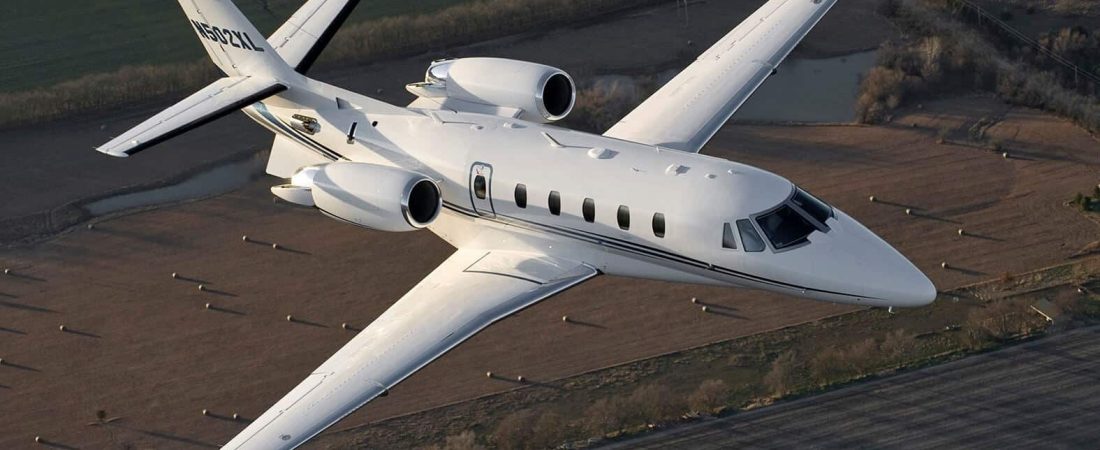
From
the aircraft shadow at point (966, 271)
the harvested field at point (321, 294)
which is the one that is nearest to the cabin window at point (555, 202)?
the harvested field at point (321, 294)

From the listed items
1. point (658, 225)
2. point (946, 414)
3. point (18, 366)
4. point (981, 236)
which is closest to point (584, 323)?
point (658, 225)

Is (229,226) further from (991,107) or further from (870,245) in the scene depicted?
(991,107)

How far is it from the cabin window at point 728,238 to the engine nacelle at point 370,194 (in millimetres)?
6551

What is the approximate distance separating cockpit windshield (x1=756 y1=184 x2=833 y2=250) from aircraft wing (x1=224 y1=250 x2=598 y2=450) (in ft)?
13.6

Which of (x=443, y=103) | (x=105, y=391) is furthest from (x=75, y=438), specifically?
(x=443, y=103)

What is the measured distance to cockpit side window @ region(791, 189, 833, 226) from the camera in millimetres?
30125

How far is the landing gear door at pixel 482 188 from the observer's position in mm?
32625

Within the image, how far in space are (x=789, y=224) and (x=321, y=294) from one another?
12.5m

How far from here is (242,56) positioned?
3612 centimetres

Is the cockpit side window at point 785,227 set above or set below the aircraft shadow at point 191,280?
above

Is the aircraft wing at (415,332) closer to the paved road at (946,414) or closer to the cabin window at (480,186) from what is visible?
the cabin window at (480,186)

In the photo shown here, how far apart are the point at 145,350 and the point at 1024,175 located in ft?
78.0

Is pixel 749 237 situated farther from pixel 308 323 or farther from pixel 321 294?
pixel 321 294

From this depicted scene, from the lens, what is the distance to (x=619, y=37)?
49031mm
